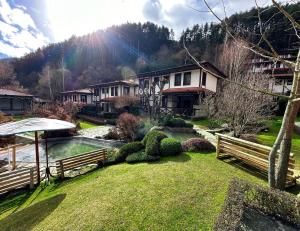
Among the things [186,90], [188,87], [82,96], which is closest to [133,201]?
[186,90]

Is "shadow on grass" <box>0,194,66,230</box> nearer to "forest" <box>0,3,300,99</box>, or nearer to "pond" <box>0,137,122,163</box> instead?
"pond" <box>0,137,122,163</box>

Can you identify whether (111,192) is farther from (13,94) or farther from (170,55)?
(170,55)

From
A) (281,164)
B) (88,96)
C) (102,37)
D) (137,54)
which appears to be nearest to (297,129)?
(281,164)

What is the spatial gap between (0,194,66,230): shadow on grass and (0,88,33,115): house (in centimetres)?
2991

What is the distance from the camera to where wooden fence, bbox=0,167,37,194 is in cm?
642

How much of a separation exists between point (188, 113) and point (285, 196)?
18957 millimetres

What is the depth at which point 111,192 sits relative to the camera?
5.31m

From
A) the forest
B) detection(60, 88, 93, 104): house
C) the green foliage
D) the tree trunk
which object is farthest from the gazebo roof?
the forest

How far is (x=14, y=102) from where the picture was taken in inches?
1223

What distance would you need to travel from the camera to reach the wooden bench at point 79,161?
751cm

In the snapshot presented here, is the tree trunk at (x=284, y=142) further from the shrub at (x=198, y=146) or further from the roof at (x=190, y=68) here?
the roof at (x=190, y=68)

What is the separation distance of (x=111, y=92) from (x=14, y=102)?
17.5m

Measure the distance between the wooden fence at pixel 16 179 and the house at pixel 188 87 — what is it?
46.5ft

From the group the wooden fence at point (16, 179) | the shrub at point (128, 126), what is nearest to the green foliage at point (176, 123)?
the shrub at point (128, 126)
